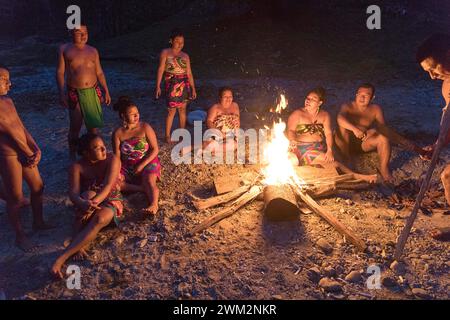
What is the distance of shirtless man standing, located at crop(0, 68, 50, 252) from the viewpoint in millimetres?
3621

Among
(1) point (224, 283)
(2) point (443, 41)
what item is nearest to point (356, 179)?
(2) point (443, 41)

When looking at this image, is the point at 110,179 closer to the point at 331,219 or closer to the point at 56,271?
the point at 56,271

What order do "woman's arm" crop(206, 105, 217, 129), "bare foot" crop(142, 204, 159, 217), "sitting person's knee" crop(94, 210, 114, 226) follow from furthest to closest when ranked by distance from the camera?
"woman's arm" crop(206, 105, 217, 129)
"bare foot" crop(142, 204, 159, 217)
"sitting person's knee" crop(94, 210, 114, 226)

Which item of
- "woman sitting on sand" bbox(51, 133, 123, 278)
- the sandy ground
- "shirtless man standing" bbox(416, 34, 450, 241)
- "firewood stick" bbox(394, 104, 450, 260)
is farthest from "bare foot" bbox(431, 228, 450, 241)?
"woman sitting on sand" bbox(51, 133, 123, 278)

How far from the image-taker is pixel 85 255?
3.67 m

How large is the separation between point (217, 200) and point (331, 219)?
1319 mm

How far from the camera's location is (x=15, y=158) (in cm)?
373

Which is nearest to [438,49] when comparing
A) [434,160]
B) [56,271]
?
[434,160]

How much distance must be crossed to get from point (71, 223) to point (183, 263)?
4.83 ft

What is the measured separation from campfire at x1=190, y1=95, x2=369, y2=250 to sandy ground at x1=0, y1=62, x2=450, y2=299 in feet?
0.31

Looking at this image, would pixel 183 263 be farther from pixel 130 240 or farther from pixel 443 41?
pixel 443 41

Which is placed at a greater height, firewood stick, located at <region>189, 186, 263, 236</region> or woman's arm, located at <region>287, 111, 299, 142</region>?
woman's arm, located at <region>287, 111, 299, 142</region>

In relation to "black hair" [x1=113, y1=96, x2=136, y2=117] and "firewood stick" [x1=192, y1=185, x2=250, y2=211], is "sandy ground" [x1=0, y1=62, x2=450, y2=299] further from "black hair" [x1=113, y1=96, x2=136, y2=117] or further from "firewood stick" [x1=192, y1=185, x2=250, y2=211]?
"black hair" [x1=113, y1=96, x2=136, y2=117]

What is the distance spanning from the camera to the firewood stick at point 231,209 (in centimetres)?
409
